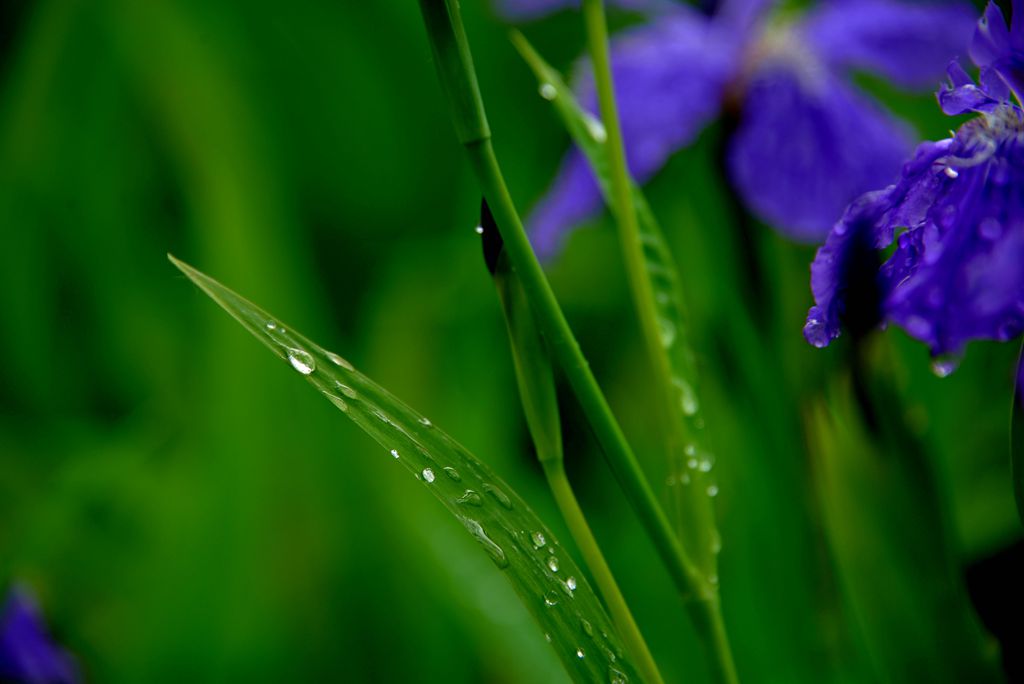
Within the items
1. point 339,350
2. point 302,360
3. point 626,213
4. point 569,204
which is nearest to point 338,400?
point 302,360

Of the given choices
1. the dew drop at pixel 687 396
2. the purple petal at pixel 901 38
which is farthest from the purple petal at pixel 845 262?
the purple petal at pixel 901 38

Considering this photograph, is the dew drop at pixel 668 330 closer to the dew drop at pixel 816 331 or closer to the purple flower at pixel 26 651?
the dew drop at pixel 816 331

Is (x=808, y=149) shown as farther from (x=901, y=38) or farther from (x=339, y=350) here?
(x=339, y=350)

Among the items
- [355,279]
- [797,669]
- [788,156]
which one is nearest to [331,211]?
[355,279]

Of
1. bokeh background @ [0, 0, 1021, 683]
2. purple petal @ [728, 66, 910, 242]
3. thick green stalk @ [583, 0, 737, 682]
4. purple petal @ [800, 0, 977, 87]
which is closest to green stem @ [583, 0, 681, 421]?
thick green stalk @ [583, 0, 737, 682]

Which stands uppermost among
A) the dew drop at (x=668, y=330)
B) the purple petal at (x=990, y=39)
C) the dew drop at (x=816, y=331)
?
the purple petal at (x=990, y=39)

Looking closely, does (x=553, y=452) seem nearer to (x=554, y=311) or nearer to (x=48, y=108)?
(x=554, y=311)
